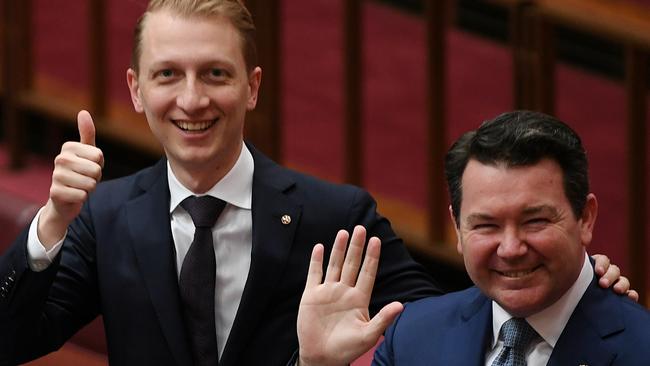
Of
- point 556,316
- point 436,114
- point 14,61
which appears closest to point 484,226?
point 556,316

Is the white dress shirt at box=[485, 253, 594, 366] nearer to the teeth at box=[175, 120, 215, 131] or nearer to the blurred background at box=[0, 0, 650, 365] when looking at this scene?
the teeth at box=[175, 120, 215, 131]

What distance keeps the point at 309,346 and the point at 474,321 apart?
0.17 m

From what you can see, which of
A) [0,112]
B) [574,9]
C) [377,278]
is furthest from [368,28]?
[377,278]

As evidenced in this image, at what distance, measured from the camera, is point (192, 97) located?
1763 millimetres

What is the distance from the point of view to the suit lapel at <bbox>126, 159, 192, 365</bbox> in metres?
1.79

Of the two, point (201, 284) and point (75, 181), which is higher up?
point (75, 181)

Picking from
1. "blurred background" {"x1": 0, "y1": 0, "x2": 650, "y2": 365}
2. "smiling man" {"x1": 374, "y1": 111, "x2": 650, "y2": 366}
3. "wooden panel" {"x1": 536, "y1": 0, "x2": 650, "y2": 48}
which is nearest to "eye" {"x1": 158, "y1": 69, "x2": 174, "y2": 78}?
"smiling man" {"x1": 374, "y1": 111, "x2": 650, "y2": 366}

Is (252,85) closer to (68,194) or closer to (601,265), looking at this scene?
(68,194)

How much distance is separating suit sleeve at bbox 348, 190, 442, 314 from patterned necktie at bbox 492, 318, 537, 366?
10.8 inches

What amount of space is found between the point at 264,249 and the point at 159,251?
0.12m

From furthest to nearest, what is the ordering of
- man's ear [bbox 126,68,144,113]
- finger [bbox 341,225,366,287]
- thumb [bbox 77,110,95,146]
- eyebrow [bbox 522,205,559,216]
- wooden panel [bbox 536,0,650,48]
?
1. wooden panel [bbox 536,0,650,48]
2. man's ear [bbox 126,68,144,113]
3. thumb [bbox 77,110,95,146]
4. finger [bbox 341,225,366,287]
5. eyebrow [bbox 522,205,559,216]

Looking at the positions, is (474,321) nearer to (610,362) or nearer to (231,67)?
(610,362)

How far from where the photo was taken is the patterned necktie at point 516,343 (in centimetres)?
157

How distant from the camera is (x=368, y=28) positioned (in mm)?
3791
